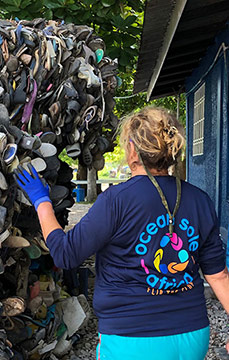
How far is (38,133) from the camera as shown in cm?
276

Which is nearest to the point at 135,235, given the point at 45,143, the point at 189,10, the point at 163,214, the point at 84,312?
the point at 163,214

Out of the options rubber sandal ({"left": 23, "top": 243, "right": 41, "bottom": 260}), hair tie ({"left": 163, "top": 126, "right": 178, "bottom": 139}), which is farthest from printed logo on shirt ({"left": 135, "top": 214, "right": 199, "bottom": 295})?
rubber sandal ({"left": 23, "top": 243, "right": 41, "bottom": 260})

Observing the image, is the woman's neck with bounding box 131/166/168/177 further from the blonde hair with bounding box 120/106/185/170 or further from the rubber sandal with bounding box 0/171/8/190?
the rubber sandal with bounding box 0/171/8/190

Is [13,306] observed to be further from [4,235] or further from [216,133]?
[216,133]

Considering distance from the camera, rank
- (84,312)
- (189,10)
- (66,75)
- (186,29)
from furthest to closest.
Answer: (186,29) < (189,10) < (84,312) < (66,75)

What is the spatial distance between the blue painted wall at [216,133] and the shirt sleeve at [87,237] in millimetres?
4115

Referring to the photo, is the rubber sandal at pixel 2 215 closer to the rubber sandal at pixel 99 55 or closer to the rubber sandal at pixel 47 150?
the rubber sandal at pixel 47 150

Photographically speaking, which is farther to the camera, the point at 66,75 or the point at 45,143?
the point at 66,75

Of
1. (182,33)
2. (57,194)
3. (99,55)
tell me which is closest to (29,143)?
(57,194)

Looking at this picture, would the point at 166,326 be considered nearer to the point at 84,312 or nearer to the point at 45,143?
the point at 45,143

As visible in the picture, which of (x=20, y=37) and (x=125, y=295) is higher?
(x=20, y=37)

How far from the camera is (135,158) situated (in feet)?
5.75

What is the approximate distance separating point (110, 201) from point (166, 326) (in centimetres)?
46

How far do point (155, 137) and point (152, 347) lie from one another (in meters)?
0.69
